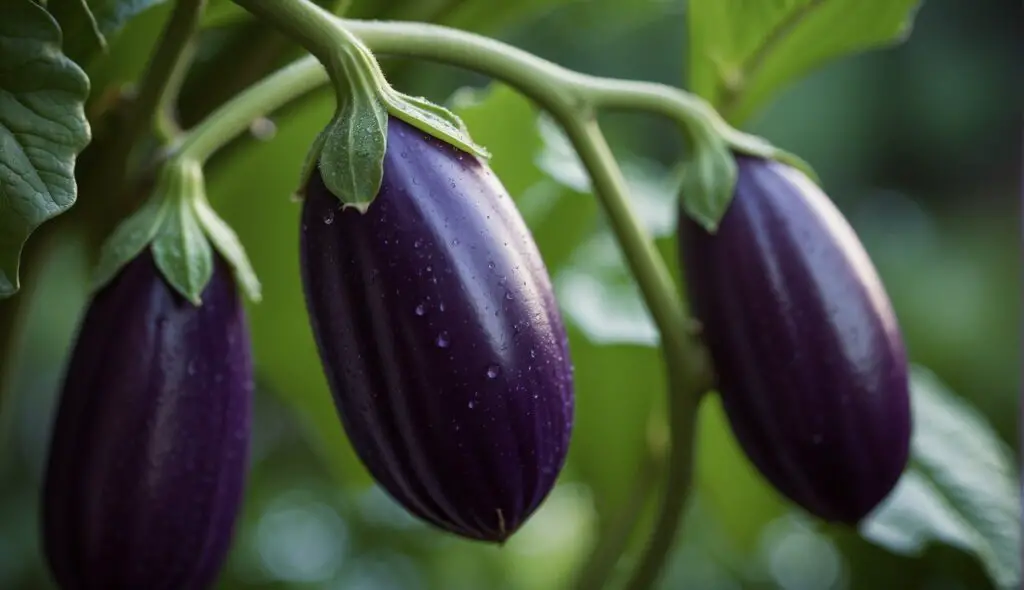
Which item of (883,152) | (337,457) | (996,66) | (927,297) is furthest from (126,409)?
(996,66)

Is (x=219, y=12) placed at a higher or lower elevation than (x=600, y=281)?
higher

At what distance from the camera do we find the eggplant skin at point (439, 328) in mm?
292

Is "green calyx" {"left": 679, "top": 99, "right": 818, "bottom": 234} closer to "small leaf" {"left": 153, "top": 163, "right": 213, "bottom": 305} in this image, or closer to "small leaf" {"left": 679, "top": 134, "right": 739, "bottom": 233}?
"small leaf" {"left": 679, "top": 134, "right": 739, "bottom": 233}

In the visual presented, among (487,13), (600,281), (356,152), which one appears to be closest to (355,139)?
(356,152)

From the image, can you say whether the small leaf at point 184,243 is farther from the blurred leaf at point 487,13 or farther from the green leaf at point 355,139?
the blurred leaf at point 487,13

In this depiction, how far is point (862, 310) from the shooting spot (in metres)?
0.37

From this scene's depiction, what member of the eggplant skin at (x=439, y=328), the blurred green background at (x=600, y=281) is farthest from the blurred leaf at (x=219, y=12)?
the eggplant skin at (x=439, y=328)

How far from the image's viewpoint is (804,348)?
366 mm

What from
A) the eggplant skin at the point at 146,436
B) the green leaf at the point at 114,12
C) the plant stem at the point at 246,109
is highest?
the green leaf at the point at 114,12

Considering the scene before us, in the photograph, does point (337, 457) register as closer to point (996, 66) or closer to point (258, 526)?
point (258, 526)

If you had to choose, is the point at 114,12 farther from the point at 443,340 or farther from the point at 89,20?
the point at 443,340

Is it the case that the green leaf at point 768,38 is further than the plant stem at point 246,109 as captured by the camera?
Yes

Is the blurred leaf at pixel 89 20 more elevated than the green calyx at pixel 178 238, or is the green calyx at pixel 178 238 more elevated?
the blurred leaf at pixel 89 20

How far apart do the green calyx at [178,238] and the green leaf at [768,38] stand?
0.25 meters
